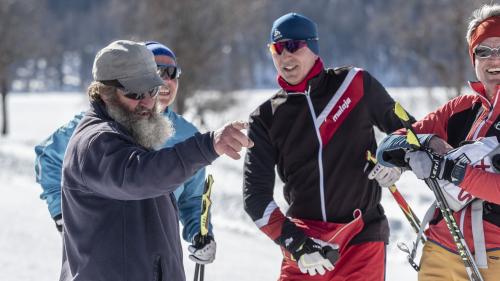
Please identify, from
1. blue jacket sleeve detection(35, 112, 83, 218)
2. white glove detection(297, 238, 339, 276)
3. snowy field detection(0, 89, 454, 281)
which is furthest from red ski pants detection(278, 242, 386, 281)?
snowy field detection(0, 89, 454, 281)

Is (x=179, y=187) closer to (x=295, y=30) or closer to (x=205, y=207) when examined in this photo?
(x=205, y=207)

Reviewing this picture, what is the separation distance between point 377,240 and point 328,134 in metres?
0.60

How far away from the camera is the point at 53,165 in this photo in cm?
435

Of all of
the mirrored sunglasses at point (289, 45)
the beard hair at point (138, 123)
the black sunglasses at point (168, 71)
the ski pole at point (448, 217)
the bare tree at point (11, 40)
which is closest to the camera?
the beard hair at point (138, 123)

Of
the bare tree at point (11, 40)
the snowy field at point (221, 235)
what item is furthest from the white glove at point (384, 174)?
the bare tree at point (11, 40)

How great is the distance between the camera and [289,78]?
12.5ft

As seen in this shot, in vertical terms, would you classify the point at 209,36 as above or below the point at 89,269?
below

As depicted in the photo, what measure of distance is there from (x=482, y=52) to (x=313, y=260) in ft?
3.96

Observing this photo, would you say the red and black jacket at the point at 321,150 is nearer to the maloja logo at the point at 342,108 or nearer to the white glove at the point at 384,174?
the maloja logo at the point at 342,108

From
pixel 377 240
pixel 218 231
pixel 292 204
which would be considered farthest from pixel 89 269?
pixel 218 231

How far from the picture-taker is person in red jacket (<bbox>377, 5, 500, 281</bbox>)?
3074 millimetres

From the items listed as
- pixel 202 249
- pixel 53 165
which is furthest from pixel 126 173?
pixel 53 165

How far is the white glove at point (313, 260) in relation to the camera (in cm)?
346

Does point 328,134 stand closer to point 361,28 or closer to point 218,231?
point 218,231
